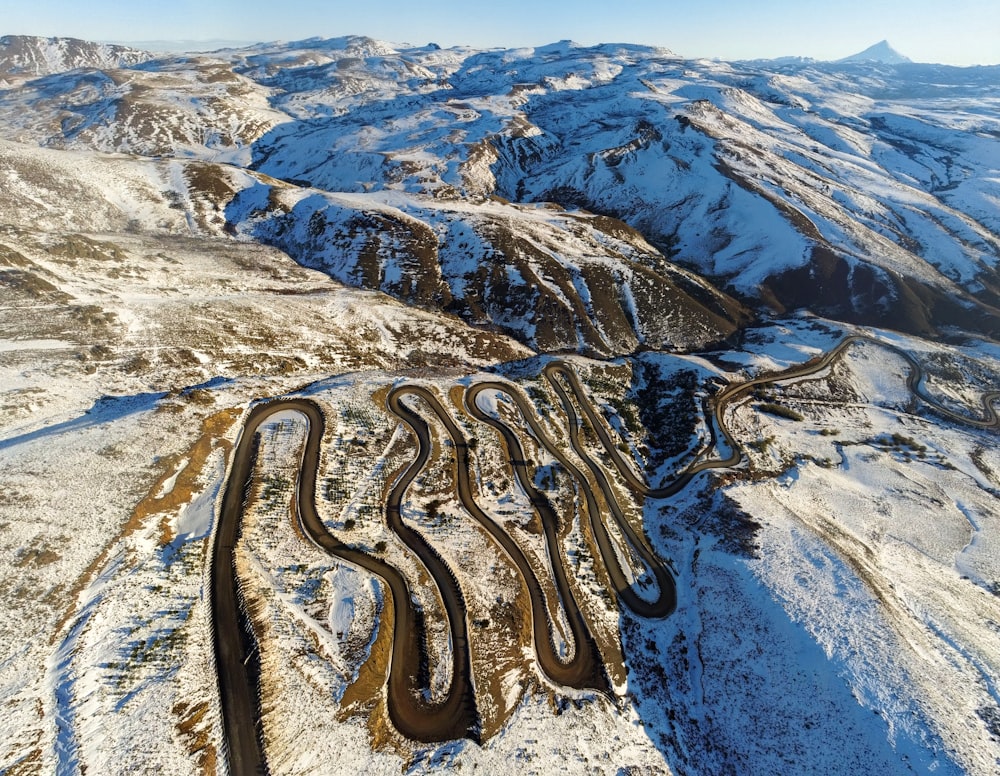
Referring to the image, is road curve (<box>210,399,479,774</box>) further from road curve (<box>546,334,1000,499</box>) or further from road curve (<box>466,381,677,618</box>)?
road curve (<box>546,334,1000,499</box>)

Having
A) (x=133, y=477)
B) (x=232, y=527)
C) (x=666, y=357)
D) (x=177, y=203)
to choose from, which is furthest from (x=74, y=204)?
(x=666, y=357)

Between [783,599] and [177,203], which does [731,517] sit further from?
[177,203]

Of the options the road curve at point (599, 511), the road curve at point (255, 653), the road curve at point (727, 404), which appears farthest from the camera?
the road curve at point (727, 404)

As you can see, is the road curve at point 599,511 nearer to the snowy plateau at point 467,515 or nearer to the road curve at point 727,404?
the snowy plateau at point 467,515

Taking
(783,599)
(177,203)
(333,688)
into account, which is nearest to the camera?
(333,688)

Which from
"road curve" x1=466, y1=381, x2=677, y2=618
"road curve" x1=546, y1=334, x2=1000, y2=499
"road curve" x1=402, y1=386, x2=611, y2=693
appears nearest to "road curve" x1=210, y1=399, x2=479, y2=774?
"road curve" x1=402, y1=386, x2=611, y2=693

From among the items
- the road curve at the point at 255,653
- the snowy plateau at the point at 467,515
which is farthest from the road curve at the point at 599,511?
the road curve at the point at 255,653

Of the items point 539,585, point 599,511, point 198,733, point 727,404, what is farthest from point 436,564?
point 727,404
